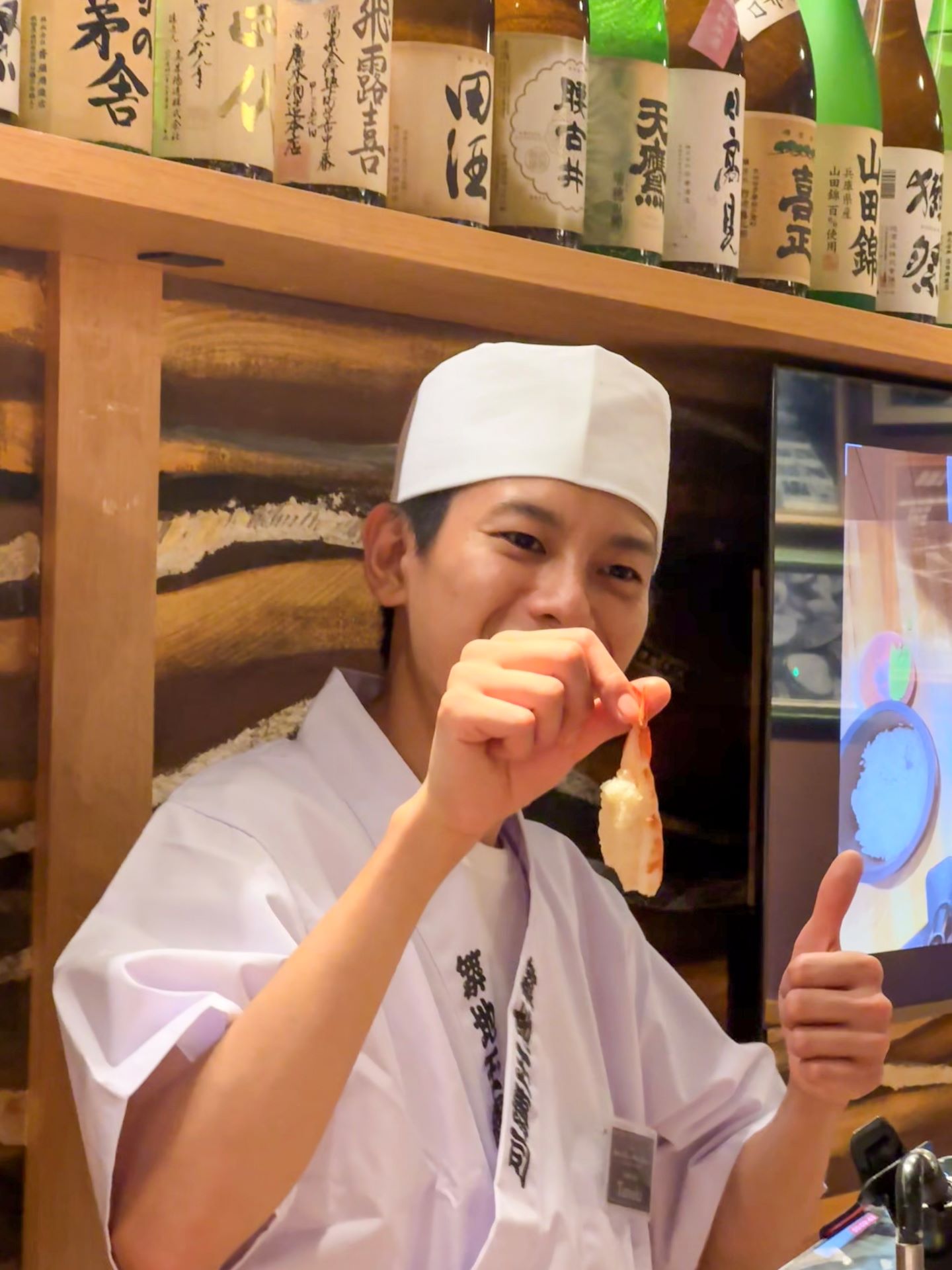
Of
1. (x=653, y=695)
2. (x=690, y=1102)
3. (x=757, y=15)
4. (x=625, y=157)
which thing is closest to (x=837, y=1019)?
(x=690, y=1102)

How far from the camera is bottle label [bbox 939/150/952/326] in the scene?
2.00 metres

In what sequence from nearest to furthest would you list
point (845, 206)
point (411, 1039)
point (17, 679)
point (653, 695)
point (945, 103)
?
point (653, 695), point (411, 1039), point (17, 679), point (845, 206), point (945, 103)

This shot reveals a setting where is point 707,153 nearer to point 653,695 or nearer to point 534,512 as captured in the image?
point 534,512

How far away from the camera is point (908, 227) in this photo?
1.87 meters

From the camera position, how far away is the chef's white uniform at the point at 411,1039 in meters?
1.09

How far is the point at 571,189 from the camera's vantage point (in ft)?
4.95

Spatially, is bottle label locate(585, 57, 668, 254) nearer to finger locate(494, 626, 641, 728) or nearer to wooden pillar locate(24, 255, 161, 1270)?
wooden pillar locate(24, 255, 161, 1270)

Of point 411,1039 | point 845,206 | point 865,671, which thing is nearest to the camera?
point 411,1039

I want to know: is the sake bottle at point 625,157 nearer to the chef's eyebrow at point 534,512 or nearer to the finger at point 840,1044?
the chef's eyebrow at point 534,512

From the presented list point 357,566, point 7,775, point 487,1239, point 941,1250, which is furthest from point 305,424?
point 941,1250

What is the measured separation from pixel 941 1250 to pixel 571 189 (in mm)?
1043

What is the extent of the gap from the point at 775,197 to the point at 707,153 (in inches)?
5.2

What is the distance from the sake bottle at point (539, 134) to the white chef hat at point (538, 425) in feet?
0.62

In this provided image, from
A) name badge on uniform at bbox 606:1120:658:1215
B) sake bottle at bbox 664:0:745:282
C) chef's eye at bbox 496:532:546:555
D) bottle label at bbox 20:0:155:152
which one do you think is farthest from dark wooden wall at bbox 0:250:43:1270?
sake bottle at bbox 664:0:745:282
